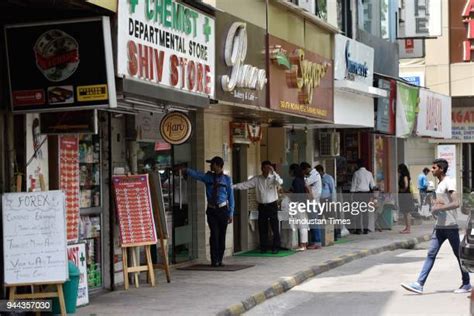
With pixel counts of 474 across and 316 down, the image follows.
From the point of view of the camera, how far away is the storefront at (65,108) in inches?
338

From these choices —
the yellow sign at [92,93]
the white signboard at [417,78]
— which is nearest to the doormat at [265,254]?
the yellow sign at [92,93]

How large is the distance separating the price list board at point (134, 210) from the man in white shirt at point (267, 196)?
4.37 m

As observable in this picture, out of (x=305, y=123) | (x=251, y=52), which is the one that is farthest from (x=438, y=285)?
(x=305, y=123)

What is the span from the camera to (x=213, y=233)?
44.9 feet

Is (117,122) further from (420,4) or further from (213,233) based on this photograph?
(420,4)

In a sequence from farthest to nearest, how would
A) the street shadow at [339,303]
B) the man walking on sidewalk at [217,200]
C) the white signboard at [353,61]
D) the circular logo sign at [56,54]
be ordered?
the white signboard at [353,61] → the man walking on sidewalk at [217,200] → the street shadow at [339,303] → the circular logo sign at [56,54]

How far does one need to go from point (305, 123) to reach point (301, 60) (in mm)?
2622

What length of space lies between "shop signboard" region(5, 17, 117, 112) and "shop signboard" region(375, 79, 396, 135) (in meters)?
13.5

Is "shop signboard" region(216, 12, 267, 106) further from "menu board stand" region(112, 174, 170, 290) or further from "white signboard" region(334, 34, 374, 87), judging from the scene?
"white signboard" region(334, 34, 374, 87)

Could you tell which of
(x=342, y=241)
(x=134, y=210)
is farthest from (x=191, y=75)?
(x=342, y=241)

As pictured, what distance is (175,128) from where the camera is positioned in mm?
12336

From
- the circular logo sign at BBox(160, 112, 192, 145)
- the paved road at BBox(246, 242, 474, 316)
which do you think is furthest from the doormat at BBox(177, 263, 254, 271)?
the circular logo sign at BBox(160, 112, 192, 145)

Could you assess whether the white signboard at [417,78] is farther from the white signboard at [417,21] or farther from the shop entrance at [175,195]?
the shop entrance at [175,195]

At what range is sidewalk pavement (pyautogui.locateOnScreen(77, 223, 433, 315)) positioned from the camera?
991 cm
